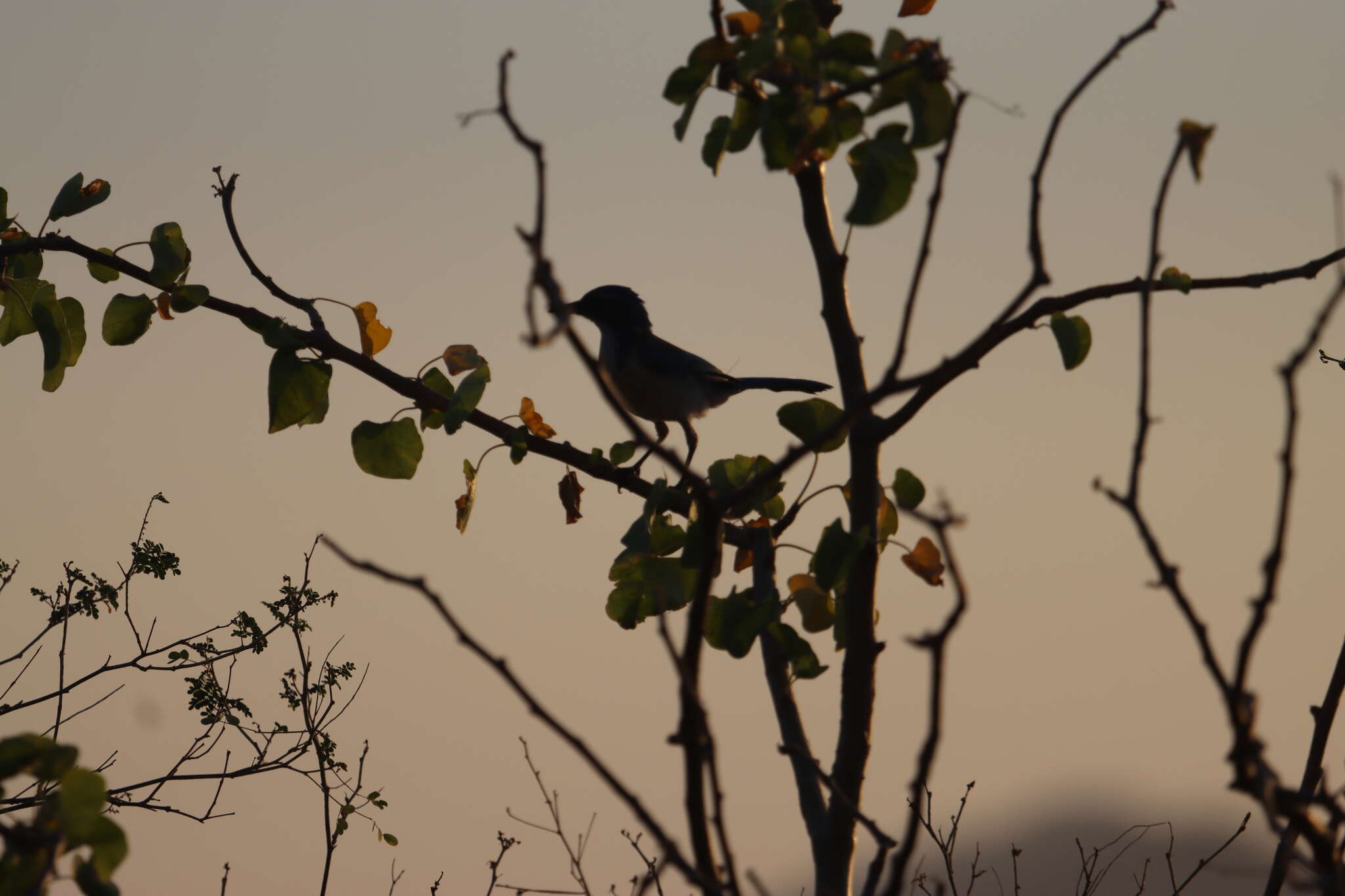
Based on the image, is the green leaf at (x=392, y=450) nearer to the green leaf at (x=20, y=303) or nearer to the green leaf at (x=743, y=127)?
the green leaf at (x=20, y=303)

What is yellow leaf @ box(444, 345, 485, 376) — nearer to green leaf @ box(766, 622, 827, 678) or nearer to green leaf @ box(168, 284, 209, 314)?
green leaf @ box(168, 284, 209, 314)

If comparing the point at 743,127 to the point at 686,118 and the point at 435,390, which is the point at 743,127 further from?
the point at 435,390

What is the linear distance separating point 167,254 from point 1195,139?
2855 mm

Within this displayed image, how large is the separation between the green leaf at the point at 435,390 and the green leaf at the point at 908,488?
1.32 m

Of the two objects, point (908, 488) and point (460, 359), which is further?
point (460, 359)

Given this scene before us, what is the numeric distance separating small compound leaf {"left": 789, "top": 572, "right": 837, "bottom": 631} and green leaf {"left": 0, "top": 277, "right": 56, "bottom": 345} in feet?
7.87

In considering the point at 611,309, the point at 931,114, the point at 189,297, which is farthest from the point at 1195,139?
the point at 611,309

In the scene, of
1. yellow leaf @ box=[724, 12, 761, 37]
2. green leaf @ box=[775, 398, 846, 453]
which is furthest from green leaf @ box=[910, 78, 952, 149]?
green leaf @ box=[775, 398, 846, 453]

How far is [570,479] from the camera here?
13.9ft

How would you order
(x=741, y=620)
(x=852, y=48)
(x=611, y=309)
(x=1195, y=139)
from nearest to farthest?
(x=1195, y=139)
(x=852, y=48)
(x=741, y=620)
(x=611, y=309)

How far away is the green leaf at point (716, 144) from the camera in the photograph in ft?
9.14

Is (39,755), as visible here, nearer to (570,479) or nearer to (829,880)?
(829,880)

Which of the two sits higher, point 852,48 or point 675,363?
point 675,363

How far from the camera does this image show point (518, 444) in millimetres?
3730
